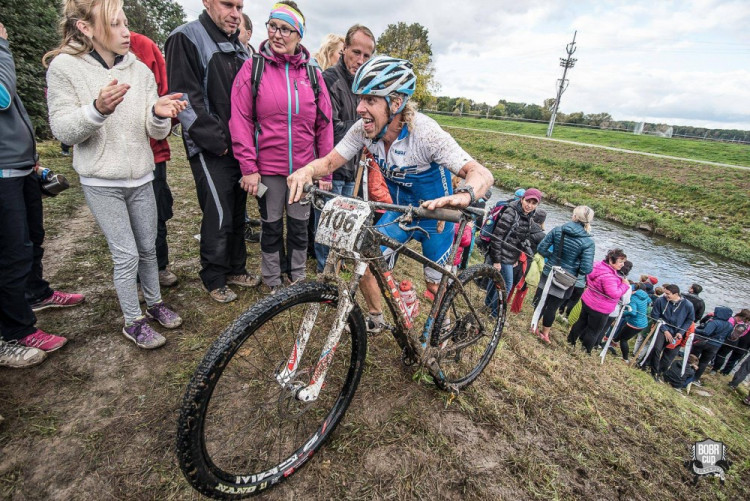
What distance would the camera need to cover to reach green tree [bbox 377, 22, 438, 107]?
3784 centimetres

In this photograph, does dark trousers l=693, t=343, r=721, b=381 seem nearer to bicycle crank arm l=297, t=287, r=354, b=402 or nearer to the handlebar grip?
the handlebar grip

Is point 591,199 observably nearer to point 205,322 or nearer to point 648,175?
point 648,175

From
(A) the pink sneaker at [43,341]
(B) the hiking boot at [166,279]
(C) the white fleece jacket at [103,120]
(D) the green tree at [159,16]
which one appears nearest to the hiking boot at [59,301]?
(A) the pink sneaker at [43,341]

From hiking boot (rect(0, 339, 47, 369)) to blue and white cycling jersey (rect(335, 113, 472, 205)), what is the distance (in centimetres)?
294

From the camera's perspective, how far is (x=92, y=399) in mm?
2477

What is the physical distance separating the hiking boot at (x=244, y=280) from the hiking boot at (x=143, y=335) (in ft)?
3.93

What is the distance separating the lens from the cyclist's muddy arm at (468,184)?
84.2 inches

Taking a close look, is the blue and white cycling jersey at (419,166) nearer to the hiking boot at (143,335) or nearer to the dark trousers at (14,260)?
the hiking boot at (143,335)

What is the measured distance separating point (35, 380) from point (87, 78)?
7.51 feet

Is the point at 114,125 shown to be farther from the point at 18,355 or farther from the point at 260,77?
the point at 18,355

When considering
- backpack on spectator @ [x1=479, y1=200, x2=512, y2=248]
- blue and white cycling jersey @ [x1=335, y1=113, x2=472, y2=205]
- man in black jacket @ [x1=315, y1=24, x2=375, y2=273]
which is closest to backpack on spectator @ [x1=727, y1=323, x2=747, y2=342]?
backpack on spectator @ [x1=479, y1=200, x2=512, y2=248]

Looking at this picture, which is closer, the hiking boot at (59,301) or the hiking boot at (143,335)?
the hiking boot at (143,335)

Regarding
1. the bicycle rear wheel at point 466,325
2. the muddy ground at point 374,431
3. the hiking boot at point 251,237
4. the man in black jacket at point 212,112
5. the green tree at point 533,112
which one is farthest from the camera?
the green tree at point 533,112

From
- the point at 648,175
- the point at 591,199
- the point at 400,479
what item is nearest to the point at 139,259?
the point at 400,479
